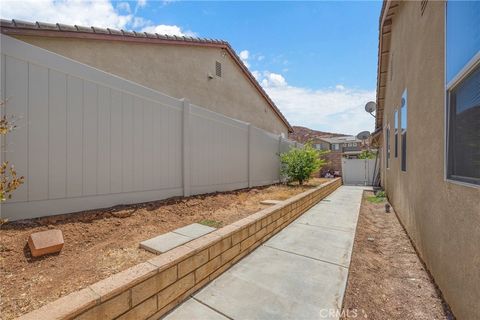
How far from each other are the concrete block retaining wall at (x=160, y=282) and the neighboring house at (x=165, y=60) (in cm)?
555

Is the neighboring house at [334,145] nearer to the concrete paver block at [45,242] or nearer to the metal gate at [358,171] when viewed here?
the metal gate at [358,171]

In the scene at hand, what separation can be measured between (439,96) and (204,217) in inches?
142

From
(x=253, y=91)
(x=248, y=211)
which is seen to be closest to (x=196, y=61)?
(x=253, y=91)

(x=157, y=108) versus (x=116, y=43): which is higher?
(x=116, y=43)

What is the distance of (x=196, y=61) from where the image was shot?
8.43m

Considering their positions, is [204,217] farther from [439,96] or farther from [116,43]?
[116,43]

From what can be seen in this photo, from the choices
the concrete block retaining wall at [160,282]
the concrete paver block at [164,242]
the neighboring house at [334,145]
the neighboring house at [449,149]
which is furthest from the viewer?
the neighboring house at [334,145]

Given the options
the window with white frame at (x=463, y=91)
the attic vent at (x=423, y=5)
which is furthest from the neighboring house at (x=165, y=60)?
the window with white frame at (x=463, y=91)

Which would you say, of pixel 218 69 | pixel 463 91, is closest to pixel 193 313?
pixel 463 91

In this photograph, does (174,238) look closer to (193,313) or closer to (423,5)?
(193,313)

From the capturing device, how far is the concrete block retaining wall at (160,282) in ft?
4.68

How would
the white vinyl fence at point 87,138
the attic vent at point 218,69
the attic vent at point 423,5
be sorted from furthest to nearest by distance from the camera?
the attic vent at point 218,69 → the attic vent at point 423,5 → the white vinyl fence at point 87,138

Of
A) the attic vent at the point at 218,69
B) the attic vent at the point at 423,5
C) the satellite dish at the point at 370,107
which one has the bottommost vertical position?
the attic vent at the point at 423,5

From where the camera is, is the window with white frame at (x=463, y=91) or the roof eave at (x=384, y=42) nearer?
the window with white frame at (x=463, y=91)
